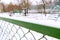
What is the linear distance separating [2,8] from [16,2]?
0.87 ft

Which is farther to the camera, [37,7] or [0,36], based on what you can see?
[0,36]

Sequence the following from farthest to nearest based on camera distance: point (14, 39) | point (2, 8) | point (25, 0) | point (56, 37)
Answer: point (2, 8) < point (25, 0) < point (14, 39) < point (56, 37)

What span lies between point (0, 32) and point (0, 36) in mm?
33

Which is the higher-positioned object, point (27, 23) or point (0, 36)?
point (27, 23)

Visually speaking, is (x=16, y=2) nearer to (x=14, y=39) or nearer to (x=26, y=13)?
(x=26, y=13)

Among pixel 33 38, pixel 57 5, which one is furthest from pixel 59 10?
pixel 33 38

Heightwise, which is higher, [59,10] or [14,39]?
[59,10]

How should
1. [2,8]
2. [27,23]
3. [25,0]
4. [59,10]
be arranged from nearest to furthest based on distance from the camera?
[27,23] → [59,10] → [25,0] → [2,8]

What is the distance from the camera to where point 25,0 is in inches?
34.2

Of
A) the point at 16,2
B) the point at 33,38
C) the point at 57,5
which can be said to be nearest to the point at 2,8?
the point at 16,2

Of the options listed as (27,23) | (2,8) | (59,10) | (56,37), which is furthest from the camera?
(2,8)

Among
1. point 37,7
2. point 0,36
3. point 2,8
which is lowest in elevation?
point 0,36

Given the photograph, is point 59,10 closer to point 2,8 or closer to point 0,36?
point 0,36

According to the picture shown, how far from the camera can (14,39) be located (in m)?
0.66
